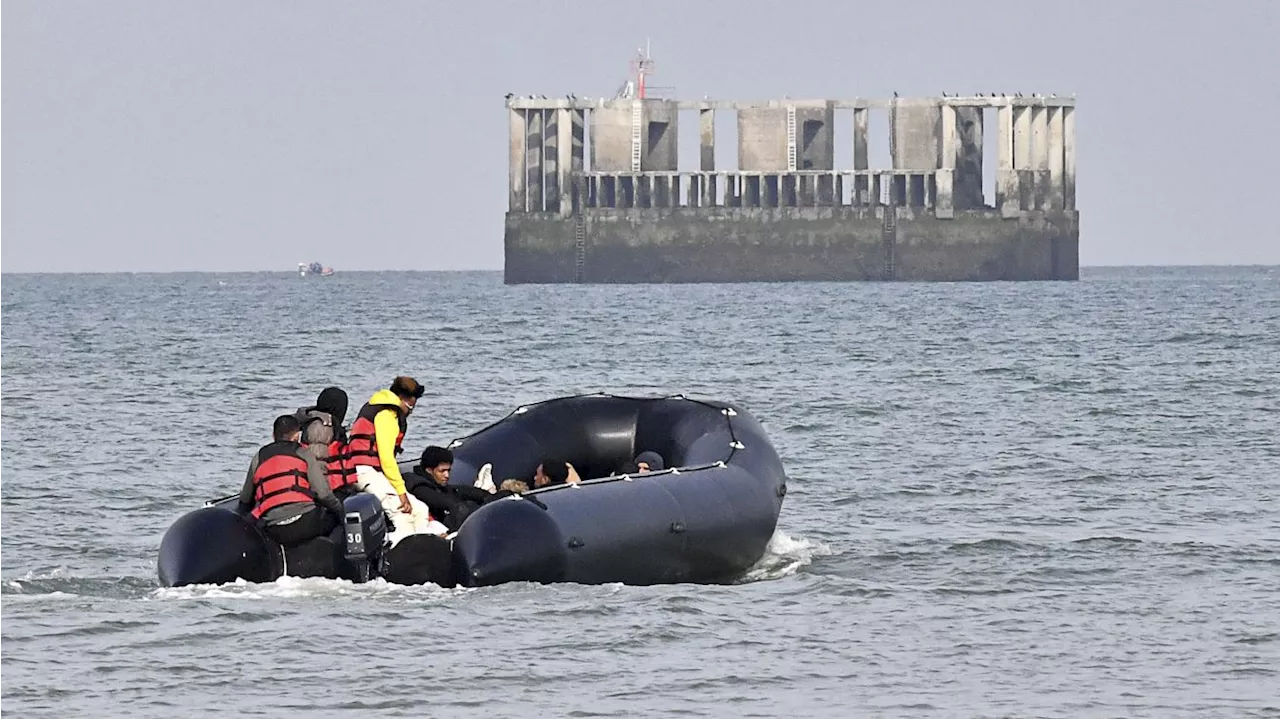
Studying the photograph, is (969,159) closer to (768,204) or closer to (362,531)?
(768,204)

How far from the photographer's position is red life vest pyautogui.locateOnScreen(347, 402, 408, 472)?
14281 mm

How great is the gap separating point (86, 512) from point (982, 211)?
84.6 m

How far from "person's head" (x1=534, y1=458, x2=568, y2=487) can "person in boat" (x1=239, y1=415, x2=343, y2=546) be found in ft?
8.77

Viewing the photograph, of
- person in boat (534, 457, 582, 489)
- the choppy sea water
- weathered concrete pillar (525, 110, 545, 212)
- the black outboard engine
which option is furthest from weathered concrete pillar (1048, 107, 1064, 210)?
the black outboard engine

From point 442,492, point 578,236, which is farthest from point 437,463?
point 578,236

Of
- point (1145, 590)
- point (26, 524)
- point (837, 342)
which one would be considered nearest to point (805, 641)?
point (1145, 590)

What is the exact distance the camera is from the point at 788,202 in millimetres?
102688

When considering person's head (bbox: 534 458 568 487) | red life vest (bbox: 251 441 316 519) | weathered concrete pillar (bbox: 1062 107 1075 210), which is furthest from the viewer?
weathered concrete pillar (bbox: 1062 107 1075 210)

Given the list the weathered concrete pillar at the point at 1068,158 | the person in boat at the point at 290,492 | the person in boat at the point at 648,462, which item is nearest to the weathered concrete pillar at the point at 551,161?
the weathered concrete pillar at the point at 1068,158

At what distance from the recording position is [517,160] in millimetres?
103062

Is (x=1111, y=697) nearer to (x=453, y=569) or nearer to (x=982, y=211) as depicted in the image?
(x=453, y=569)

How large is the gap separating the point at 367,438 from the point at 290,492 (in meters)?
0.77

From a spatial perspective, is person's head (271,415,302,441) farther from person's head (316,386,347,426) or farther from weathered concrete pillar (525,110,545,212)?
weathered concrete pillar (525,110,545,212)

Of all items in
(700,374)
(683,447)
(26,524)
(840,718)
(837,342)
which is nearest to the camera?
(840,718)
